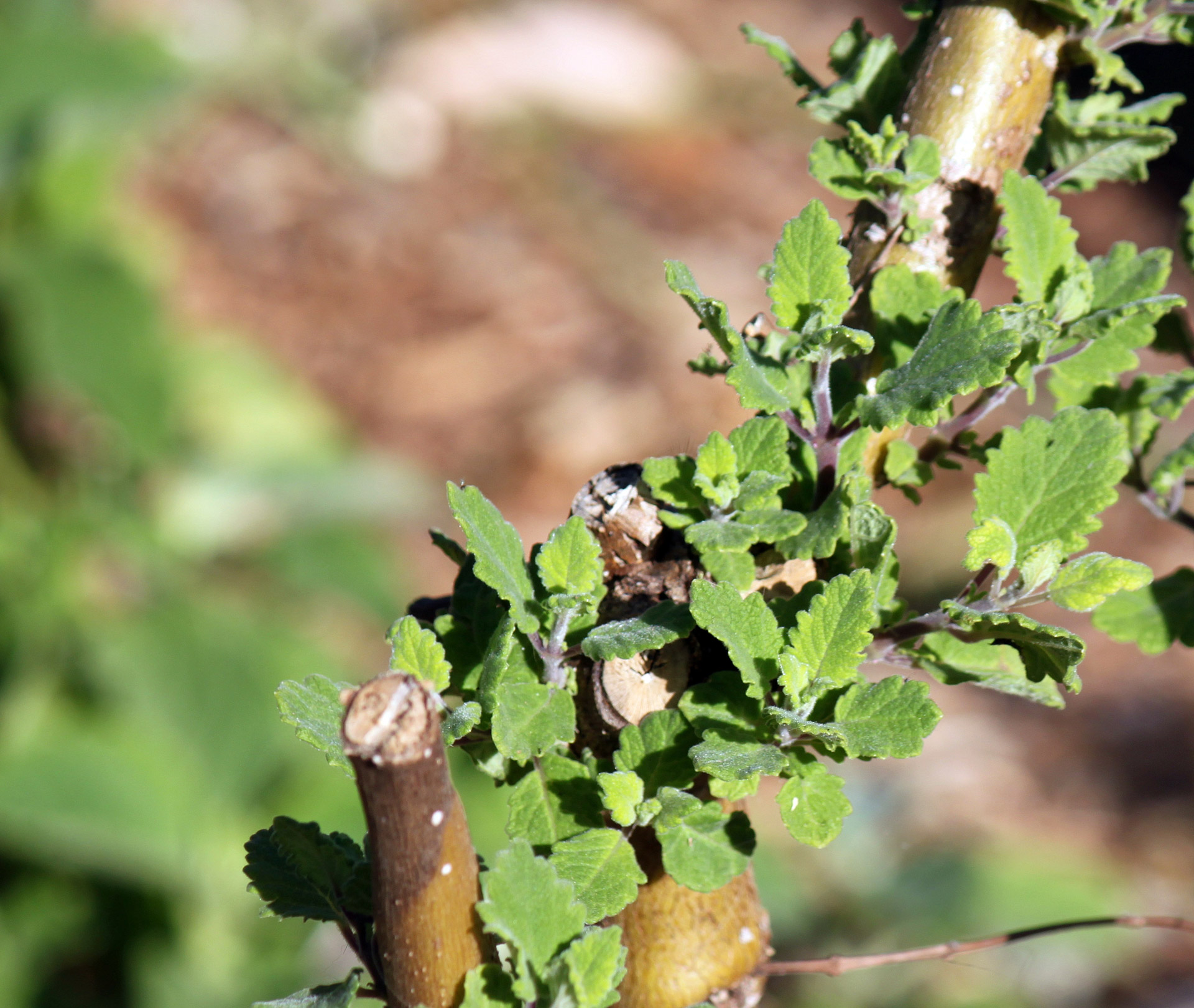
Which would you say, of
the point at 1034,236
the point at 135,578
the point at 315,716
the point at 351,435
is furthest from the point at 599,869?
the point at 351,435

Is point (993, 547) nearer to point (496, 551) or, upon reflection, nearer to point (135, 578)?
point (496, 551)

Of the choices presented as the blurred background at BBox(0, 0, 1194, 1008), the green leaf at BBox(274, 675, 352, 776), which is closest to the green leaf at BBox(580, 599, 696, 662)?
the green leaf at BBox(274, 675, 352, 776)

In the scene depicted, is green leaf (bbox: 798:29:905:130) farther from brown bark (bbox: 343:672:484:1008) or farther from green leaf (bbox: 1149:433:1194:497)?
brown bark (bbox: 343:672:484:1008)

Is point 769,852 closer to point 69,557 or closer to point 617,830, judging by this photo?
point 69,557

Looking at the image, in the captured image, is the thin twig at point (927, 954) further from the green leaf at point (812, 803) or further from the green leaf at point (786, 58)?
the green leaf at point (786, 58)

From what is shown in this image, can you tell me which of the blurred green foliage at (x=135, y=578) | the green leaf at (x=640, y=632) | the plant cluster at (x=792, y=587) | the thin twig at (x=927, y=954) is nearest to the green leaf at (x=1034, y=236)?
the plant cluster at (x=792, y=587)

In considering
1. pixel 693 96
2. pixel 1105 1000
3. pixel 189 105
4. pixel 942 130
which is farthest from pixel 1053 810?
pixel 189 105

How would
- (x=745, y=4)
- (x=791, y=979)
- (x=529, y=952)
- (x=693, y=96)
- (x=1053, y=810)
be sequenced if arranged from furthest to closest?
(x=745, y=4) < (x=693, y=96) < (x=1053, y=810) < (x=791, y=979) < (x=529, y=952)
